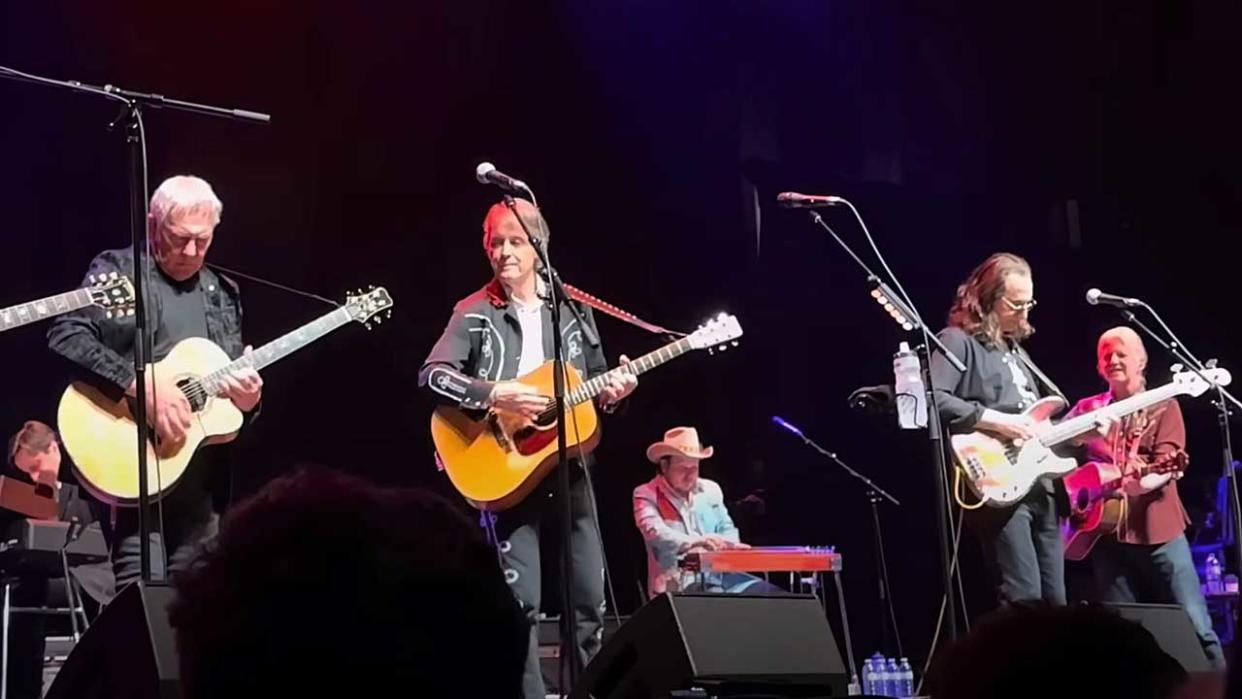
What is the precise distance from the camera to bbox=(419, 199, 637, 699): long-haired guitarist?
5.14m

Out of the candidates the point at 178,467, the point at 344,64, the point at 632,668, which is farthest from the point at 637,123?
the point at 632,668

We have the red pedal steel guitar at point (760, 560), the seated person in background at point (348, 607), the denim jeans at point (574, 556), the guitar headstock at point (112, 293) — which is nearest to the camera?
the seated person in background at point (348, 607)

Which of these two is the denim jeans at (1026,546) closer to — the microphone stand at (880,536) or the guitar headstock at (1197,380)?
the guitar headstock at (1197,380)

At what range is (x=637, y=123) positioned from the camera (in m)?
10.4

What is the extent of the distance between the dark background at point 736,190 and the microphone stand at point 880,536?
0.13 metres

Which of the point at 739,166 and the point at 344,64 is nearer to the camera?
the point at 344,64

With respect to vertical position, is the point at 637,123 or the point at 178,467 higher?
the point at 637,123

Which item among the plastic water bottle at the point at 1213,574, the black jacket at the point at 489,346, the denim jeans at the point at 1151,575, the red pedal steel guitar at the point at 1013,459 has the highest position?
the black jacket at the point at 489,346

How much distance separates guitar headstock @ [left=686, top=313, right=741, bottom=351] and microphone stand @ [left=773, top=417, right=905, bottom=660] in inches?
147

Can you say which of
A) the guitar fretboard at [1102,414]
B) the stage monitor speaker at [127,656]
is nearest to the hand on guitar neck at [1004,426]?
the guitar fretboard at [1102,414]

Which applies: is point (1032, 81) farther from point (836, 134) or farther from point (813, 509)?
point (813, 509)

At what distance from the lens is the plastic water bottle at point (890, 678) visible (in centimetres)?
845

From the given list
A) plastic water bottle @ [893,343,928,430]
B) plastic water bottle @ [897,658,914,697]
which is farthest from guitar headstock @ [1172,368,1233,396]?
plastic water bottle @ [897,658,914,697]

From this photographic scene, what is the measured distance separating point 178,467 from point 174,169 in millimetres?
4612
